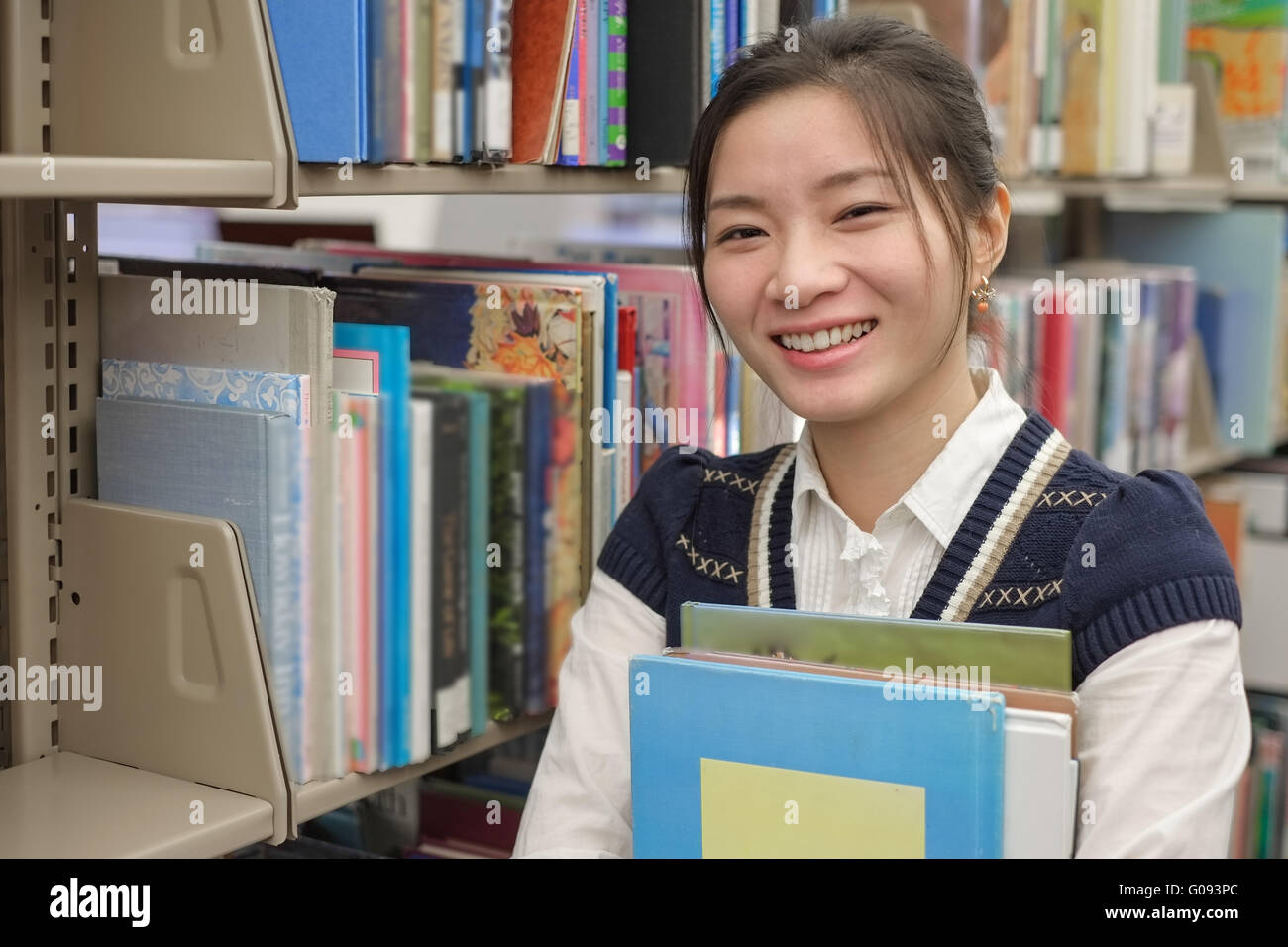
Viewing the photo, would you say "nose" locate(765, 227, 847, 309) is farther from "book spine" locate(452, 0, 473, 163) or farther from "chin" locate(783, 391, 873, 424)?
"book spine" locate(452, 0, 473, 163)

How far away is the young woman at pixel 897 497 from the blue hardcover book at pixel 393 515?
126mm

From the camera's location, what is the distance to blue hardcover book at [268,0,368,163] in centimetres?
100

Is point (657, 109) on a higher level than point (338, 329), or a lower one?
higher

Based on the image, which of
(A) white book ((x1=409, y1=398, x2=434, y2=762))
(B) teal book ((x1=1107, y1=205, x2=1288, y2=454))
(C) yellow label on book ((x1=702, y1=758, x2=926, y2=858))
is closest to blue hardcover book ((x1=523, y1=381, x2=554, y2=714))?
(A) white book ((x1=409, y1=398, x2=434, y2=762))

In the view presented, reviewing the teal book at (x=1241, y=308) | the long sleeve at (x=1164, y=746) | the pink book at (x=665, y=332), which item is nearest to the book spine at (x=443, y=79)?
the pink book at (x=665, y=332)

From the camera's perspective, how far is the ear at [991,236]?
1072 mm

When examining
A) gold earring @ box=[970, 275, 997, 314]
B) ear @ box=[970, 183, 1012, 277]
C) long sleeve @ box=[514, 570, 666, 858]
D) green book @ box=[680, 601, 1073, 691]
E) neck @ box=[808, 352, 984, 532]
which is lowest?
long sleeve @ box=[514, 570, 666, 858]

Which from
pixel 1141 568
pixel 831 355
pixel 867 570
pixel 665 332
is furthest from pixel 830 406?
pixel 665 332

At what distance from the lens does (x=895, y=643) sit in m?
0.88

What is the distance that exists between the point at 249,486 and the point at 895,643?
0.46 m
